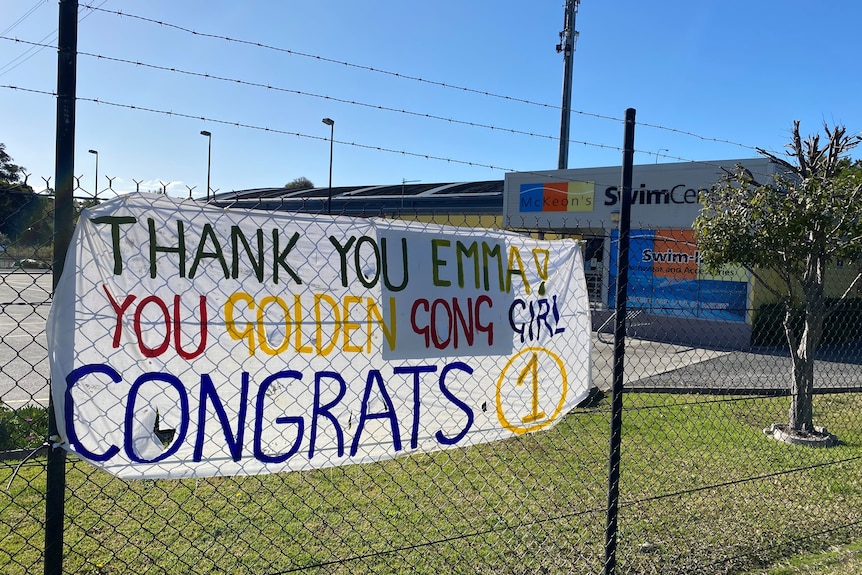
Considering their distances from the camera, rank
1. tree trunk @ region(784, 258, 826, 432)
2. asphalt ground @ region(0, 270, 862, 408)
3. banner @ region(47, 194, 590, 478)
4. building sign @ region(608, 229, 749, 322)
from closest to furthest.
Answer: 1. banner @ region(47, 194, 590, 478)
2. tree trunk @ region(784, 258, 826, 432)
3. asphalt ground @ region(0, 270, 862, 408)
4. building sign @ region(608, 229, 749, 322)

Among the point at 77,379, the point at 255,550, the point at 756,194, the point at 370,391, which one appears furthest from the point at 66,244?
the point at 756,194

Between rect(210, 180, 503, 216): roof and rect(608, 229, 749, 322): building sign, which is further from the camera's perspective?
rect(210, 180, 503, 216): roof

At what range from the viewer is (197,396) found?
7.47ft

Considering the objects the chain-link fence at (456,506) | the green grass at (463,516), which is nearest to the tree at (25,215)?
the chain-link fence at (456,506)

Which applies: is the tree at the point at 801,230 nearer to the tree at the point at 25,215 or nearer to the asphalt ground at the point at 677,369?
the asphalt ground at the point at 677,369

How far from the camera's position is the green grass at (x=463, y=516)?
3520 mm

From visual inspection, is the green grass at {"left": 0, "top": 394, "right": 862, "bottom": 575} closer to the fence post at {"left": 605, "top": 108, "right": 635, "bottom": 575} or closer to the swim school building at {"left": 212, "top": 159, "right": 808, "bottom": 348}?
the fence post at {"left": 605, "top": 108, "right": 635, "bottom": 575}

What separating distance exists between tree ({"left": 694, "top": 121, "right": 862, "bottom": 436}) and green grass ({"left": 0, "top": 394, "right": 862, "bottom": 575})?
1.40 meters

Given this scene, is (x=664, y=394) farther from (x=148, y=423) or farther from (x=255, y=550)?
(x=148, y=423)

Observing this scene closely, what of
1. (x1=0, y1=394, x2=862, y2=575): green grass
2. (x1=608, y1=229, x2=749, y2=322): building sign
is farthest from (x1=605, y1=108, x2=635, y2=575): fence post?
(x1=608, y1=229, x2=749, y2=322): building sign

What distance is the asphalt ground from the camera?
822 centimetres

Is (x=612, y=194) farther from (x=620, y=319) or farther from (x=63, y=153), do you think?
(x=63, y=153)

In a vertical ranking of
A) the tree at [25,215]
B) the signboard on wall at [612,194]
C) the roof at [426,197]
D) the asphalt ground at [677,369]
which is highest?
the roof at [426,197]

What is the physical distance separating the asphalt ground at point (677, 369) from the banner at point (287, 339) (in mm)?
5139
